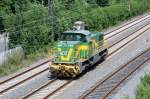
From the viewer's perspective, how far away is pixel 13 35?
33.4m

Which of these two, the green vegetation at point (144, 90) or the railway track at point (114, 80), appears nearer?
the green vegetation at point (144, 90)

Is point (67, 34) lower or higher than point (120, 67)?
higher

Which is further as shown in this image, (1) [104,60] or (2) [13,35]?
(2) [13,35]

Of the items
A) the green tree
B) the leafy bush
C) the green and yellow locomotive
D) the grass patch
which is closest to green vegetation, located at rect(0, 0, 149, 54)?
the grass patch

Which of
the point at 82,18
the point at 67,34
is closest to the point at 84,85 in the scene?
the point at 67,34

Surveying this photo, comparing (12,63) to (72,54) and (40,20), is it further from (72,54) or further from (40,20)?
(40,20)

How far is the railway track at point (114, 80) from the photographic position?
72.7 feet

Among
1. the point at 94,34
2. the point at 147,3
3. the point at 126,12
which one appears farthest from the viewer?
the point at 147,3

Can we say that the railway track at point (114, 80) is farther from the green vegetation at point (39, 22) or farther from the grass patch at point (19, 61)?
the green vegetation at point (39, 22)

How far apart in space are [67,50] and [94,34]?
338 cm

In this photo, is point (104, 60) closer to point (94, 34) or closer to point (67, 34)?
point (94, 34)

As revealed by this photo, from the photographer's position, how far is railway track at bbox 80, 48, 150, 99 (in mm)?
22144

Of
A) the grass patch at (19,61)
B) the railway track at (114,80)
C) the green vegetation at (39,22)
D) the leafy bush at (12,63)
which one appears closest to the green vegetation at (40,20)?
the green vegetation at (39,22)

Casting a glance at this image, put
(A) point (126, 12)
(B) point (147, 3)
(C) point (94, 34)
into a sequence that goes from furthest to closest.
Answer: (B) point (147, 3) → (A) point (126, 12) → (C) point (94, 34)
